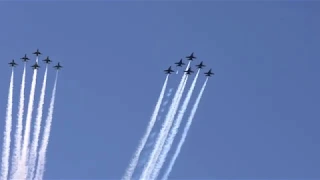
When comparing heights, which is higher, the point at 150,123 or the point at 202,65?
the point at 202,65

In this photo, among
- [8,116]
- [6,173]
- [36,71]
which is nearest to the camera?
[6,173]

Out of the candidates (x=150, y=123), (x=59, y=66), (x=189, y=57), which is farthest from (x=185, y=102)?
(x=59, y=66)

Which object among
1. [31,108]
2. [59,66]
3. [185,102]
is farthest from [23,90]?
[185,102]

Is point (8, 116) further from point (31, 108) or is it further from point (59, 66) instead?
point (59, 66)

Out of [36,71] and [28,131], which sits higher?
[36,71]

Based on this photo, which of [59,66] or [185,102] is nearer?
[185,102]

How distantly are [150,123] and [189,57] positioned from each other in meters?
22.6

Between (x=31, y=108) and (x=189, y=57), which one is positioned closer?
(x=31, y=108)

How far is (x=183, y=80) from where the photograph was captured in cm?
15525

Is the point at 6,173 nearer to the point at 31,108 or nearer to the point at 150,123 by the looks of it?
the point at 31,108

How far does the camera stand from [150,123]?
479 feet

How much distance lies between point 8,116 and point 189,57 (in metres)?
36.0

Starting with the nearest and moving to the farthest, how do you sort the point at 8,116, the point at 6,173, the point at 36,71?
1. the point at 6,173
2. the point at 8,116
3. the point at 36,71

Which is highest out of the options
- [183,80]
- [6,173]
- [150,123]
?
[183,80]
